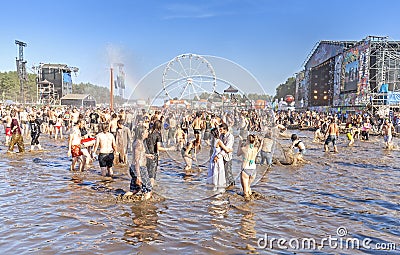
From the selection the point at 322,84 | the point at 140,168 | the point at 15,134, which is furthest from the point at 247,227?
the point at 322,84

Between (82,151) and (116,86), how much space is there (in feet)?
43.1

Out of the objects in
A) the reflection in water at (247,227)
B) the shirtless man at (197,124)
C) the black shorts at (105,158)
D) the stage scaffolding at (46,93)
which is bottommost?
the reflection in water at (247,227)

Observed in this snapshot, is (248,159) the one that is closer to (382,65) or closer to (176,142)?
(176,142)

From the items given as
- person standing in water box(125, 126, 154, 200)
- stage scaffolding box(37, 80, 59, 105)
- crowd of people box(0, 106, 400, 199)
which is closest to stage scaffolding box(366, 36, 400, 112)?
crowd of people box(0, 106, 400, 199)

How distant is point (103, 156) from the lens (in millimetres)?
9828

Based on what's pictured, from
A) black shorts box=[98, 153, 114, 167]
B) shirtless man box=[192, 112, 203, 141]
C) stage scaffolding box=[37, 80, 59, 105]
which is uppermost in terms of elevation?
stage scaffolding box=[37, 80, 59, 105]

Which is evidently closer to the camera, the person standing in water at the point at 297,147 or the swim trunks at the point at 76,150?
the swim trunks at the point at 76,150

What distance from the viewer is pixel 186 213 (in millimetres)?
7285

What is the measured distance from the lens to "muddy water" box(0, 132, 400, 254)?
5.67 metres

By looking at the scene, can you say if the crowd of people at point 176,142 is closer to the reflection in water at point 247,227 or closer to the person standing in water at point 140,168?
the person standing in water at point 140,168

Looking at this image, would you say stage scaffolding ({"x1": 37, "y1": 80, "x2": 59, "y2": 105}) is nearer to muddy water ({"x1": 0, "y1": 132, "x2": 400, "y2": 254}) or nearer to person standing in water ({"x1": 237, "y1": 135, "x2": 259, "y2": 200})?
muddy water ({"x1": 0, "y1": 132, "x2": 400, "y2": 254})

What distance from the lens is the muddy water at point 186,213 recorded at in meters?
5.67

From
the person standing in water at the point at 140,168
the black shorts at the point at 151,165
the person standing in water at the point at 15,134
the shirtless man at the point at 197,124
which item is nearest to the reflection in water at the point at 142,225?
the person standing in water at the point at 140,168

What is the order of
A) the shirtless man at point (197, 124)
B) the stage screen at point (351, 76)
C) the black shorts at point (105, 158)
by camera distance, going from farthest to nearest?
the stage screen at point (351, 76) → the shirtless man at point (197, 124) → the black shorts at point (105, 158)
